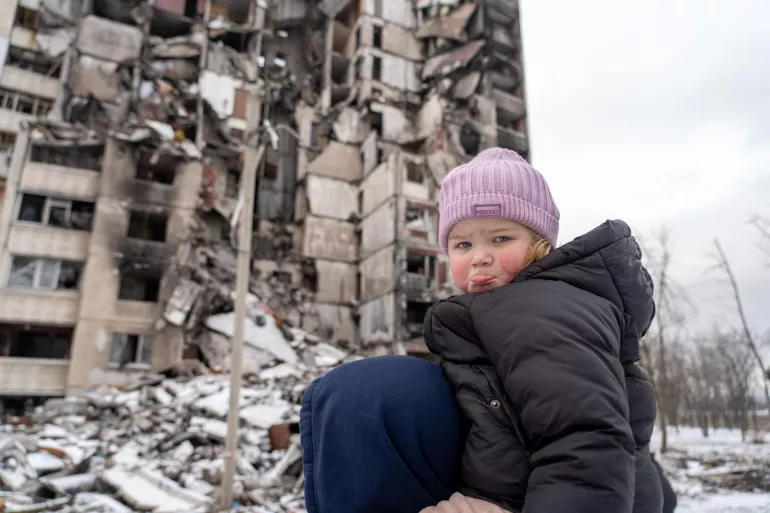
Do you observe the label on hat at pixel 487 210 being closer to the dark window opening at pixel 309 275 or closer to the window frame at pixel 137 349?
the window frame at pixel 137 349

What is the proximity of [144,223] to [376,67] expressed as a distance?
2114 centimetres

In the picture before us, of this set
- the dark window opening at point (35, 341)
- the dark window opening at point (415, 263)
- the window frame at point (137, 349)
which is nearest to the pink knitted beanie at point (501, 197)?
the window frame at point (137, 349)

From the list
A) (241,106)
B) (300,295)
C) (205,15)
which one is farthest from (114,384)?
(205,15)

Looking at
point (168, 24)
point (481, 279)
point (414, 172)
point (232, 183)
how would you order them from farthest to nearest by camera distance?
1. point (168, 24)
2. point (232, 183)
3. point (414, 172)
4. point (481, 279)

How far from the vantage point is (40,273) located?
A: 773 inches

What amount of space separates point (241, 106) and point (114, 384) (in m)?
19.6

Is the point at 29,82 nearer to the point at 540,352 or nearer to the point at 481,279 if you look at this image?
the point at 481,279

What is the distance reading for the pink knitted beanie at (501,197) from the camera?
1.69 metres

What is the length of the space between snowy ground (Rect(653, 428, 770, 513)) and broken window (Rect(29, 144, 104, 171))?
2533cm

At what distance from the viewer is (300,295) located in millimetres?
28094

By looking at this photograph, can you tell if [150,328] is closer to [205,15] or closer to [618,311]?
[618,311]

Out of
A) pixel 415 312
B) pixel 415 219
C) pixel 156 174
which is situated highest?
pixel 156 174

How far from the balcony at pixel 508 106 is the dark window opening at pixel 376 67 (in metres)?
8.74

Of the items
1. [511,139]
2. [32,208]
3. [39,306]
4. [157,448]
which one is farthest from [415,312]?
[32,208]
